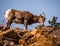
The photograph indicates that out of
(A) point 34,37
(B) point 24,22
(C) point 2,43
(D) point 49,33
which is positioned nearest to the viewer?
(C) point 2,43

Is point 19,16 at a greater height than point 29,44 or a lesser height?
greater

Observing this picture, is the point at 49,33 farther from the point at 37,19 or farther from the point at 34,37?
the point at 37,19

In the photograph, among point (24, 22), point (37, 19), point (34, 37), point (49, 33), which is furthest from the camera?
point (37, 19)

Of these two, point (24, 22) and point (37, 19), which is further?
point (37, 19)

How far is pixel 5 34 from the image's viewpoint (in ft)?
52.0

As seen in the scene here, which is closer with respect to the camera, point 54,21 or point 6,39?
point 6,39

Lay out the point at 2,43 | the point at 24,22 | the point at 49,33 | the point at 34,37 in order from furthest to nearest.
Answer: the point at 24,22, the point at 49,33, the point at 34,37, the point at 2,43

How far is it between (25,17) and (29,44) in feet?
17.4

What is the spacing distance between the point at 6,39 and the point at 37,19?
22.2 ft

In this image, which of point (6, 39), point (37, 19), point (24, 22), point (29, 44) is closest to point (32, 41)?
point (29, 44)

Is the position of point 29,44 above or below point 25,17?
below

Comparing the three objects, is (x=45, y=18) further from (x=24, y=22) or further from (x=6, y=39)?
(x=6, y=39)

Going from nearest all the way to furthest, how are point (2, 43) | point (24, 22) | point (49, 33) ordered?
point (2, 43), point (49, 33), point (24, 22)

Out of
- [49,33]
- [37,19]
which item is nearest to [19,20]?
[37,19]
